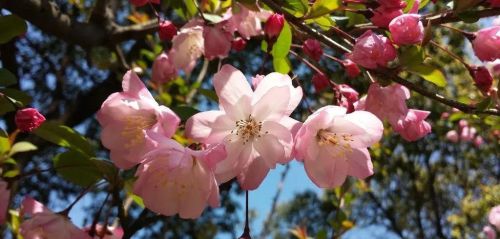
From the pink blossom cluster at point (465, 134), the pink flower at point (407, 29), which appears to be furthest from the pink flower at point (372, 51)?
the pink blossom cluster at point (465, 134)

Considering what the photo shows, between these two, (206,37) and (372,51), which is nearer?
(372,51)

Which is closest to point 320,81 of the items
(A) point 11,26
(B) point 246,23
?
(B) point 246,23

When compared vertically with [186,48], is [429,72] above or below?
above

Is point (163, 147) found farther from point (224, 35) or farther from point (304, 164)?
point (224, 35)

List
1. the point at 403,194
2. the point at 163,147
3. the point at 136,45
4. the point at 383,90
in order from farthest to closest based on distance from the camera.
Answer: the point at 403,194 → the point at 136,45 → the point at 383,90 → the point at 163,147

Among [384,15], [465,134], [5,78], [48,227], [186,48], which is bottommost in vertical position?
[465,134]

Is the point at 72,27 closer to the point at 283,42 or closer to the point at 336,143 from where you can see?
the point at 283,42

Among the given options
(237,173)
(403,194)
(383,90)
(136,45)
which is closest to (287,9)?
(383,90)
